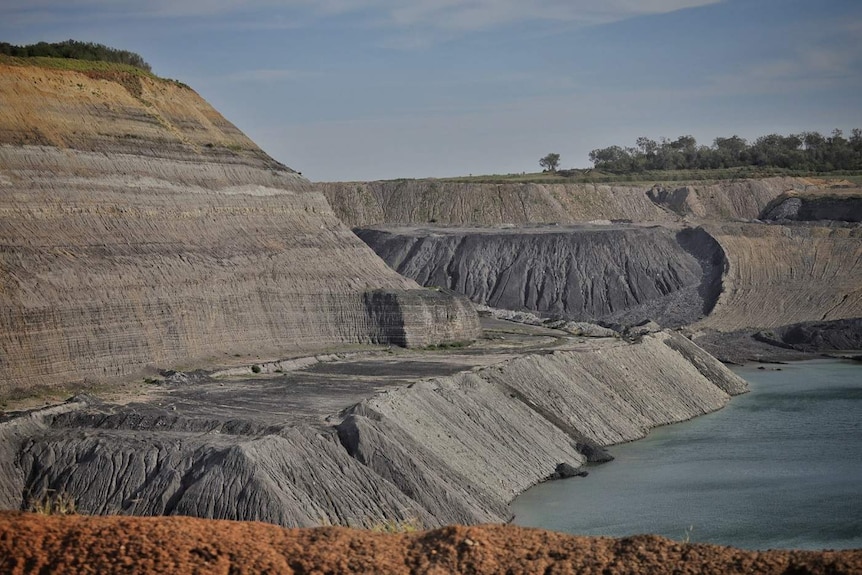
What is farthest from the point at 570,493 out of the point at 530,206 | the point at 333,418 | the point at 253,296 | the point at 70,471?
the point at 530,206

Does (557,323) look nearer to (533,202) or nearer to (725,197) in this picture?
(533,202)

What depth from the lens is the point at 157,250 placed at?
48.7 metres

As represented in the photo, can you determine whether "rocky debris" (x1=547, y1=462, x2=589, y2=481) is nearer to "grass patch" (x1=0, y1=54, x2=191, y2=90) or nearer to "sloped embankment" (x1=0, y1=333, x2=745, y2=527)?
"sloped embankment" (x1=0, y1=333, x2=745, y2=527)

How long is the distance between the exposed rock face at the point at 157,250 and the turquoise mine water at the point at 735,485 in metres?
14.7

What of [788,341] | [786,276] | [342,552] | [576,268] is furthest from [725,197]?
[342,552]

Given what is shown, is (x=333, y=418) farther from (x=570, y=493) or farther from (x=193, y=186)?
(x=193, y=186)

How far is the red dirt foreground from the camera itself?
51.4ft

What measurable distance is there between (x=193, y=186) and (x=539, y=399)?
57.3 ft

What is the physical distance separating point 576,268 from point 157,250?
46.0 meters

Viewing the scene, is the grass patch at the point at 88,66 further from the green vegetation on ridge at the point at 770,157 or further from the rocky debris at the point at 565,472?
the green vegetation on ridge at the point at 770,157

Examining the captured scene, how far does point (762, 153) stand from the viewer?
14538 centimetres

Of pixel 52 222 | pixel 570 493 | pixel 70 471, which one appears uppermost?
pixel 52 222

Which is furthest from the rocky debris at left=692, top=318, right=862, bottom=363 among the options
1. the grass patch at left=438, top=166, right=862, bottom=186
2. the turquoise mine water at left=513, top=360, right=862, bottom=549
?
the grass patch at left=438, top=166, right=862, bottom=186

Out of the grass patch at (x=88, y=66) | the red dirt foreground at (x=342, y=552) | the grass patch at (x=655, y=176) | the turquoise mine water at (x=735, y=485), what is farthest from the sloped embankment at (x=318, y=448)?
the grass patch at (x=655, y=176)
